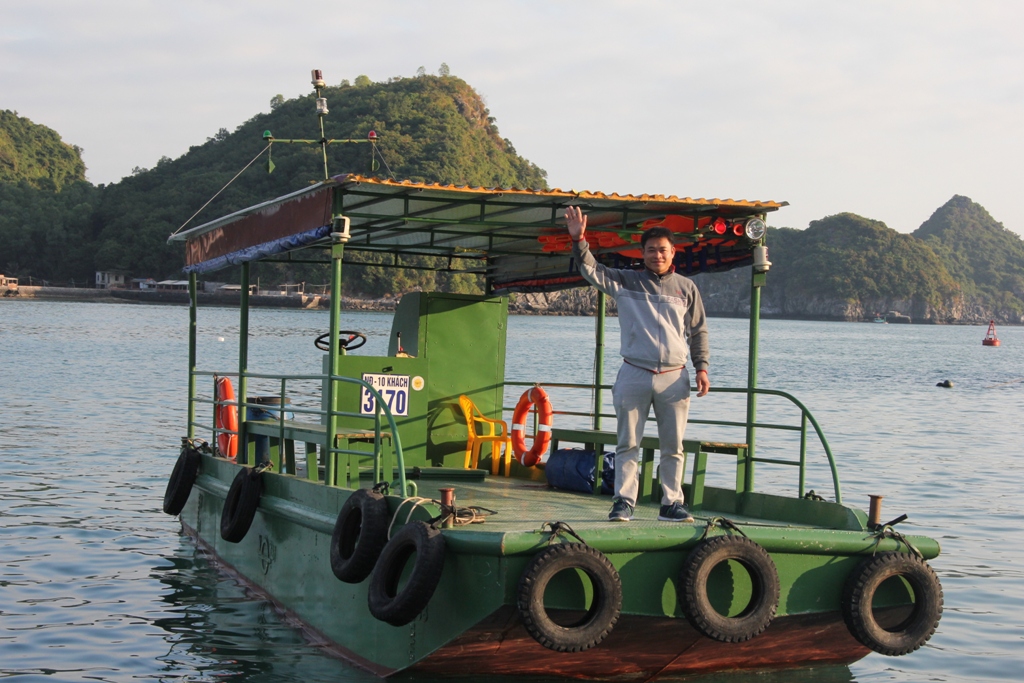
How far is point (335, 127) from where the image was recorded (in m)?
77.4

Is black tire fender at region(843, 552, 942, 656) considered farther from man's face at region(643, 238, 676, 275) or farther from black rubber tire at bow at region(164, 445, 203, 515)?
black rubber tire at bow at region(164, 445, 203, 515)

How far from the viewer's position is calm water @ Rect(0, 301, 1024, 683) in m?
8.62

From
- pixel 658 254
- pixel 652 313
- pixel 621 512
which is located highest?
pixel 658 254

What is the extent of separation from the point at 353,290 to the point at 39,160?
330 ft

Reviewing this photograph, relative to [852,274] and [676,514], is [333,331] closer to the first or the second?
[676,514]

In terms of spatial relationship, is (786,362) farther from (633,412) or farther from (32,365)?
(633,412)

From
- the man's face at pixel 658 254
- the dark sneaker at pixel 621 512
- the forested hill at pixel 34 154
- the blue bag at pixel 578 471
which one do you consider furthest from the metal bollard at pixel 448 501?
the forested hill at pixel 34 154

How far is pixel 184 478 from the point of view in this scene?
11.7 m

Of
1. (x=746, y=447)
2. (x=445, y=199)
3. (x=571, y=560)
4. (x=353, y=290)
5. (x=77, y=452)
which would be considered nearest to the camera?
(x=571, y=560)

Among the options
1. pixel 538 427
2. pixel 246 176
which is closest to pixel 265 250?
pixel 538 427

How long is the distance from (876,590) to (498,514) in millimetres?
2522

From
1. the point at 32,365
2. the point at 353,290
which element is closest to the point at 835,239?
the point at 353,290

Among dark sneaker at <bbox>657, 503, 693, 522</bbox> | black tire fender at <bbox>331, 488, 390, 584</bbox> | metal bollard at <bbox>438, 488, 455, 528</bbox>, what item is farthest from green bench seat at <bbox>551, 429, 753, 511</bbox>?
black tire fender at <bbox>331, 488, 390, 584</bbox>

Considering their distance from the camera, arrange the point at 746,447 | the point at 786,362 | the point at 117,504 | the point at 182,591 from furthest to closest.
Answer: the point at 786,362, the point at 117,504, the point at 182,591, the point at 746,447
